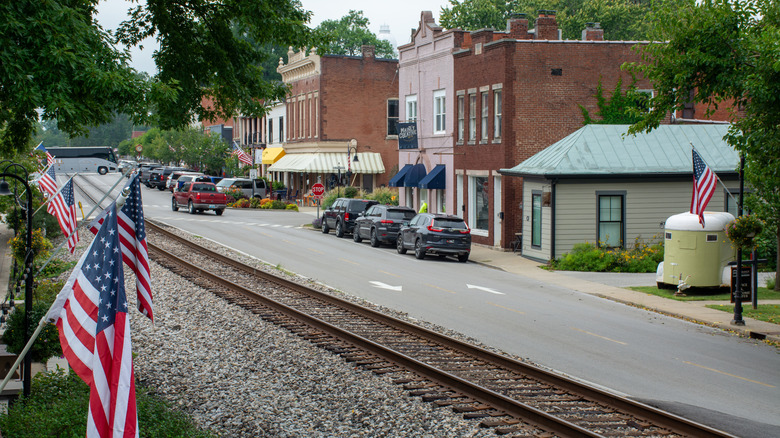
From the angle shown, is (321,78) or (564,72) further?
(321,78)

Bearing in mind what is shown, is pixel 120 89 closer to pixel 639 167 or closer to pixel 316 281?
pixel 316 281

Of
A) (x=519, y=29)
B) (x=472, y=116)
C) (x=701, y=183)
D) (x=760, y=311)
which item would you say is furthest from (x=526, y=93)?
(x=760, y=311)

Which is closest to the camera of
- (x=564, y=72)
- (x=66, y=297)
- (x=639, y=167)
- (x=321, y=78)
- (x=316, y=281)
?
(x=66, y=297)

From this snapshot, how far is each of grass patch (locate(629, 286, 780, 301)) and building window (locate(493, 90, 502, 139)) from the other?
1253cm

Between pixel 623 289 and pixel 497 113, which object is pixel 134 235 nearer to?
pixel 623 289

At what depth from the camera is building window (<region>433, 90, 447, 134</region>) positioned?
39125mm

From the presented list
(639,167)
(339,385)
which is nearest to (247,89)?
(339,385)

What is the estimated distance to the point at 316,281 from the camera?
76.0ft

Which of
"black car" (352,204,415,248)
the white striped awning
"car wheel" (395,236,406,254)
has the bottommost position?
"car wheel" (395,236,406,254)

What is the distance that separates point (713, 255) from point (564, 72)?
44.1 feet

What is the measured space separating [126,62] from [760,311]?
14.9m

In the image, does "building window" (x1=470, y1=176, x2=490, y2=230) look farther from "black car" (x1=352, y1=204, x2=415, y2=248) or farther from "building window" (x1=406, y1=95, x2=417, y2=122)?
"building window" (x1=406, y1=95, x2=417, y2=122)

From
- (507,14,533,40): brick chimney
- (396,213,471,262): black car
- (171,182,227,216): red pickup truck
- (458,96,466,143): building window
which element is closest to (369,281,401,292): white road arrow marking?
(396,213,471,262): black car

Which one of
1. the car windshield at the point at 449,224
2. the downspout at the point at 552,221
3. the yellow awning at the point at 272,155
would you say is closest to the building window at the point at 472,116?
the car windshield at the point at 449,224
